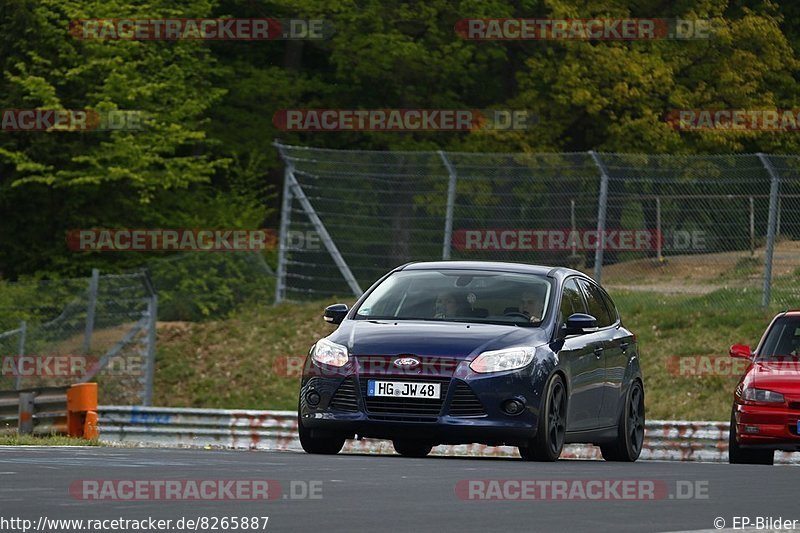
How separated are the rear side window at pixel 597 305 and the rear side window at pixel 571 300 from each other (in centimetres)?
24

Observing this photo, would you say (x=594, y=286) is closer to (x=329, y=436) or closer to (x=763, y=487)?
(x=329, y=436)

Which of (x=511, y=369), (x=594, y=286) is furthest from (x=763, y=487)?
(x=594, y=286)

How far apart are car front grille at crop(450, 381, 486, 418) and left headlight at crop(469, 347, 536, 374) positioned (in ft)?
0.56

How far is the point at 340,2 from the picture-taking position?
51594 millimetres

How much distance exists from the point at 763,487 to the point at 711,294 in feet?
58.7

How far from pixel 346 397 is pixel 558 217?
1556 cm

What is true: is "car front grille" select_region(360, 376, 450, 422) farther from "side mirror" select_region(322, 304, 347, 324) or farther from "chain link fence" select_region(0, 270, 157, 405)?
"chain link fence" select_region(0, 270, 157, 405)

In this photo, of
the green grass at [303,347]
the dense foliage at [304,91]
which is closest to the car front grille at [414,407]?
the green grass at [303,347]

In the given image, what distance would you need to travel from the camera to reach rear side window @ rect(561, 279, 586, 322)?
15484mm

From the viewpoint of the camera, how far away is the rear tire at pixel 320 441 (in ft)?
48.4

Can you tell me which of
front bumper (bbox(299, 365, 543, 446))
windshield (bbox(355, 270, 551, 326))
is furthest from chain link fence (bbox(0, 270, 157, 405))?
front bumper (bbox(299, 365, 543, 446))

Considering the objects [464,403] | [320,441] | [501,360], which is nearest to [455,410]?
[464,403]

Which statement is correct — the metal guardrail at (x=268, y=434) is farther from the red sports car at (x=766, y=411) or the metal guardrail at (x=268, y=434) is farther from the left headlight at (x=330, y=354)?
the left headlight at (x=330, y=354)

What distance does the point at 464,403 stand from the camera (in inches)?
556
